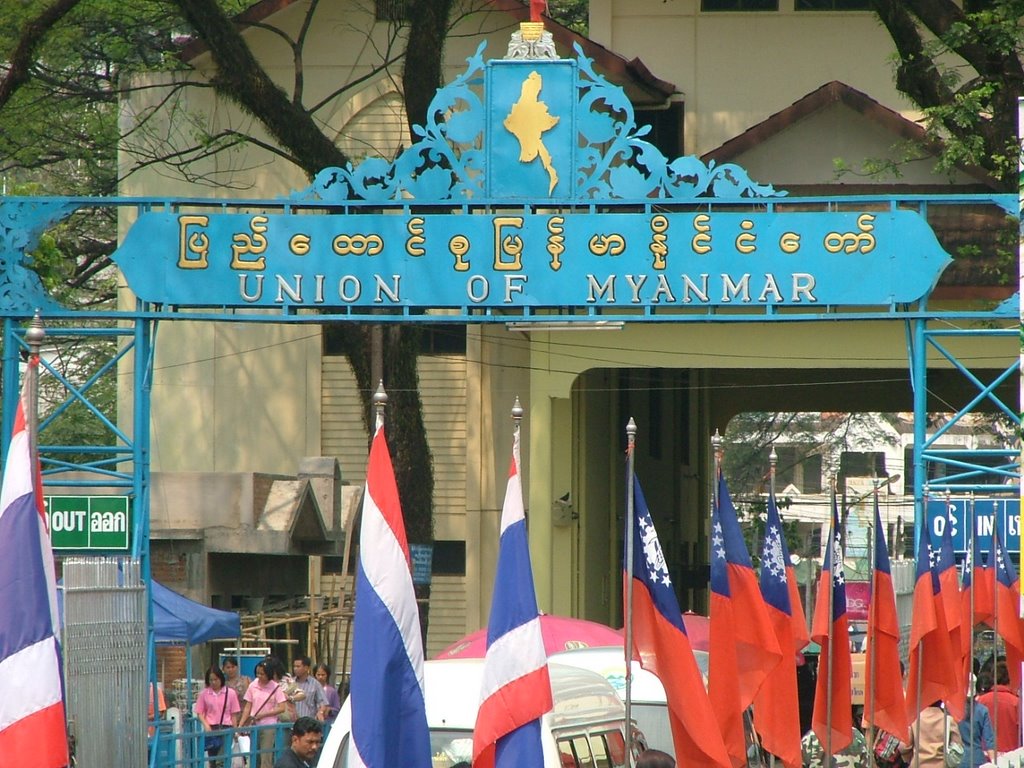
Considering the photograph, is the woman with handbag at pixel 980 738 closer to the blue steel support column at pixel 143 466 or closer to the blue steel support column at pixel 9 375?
the blue steel support column at pixel 143 466

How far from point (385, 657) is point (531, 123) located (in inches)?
214

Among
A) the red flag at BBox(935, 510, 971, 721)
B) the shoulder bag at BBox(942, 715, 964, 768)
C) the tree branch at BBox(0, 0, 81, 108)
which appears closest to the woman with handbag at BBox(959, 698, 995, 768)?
the shoulder bag at BBox(942, 715, 964, 768)

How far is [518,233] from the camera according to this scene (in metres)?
12.8

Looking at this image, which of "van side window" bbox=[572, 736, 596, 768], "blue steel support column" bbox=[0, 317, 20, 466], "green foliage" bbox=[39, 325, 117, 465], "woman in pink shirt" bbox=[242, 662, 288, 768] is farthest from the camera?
"green foliage" bbox=[39, 325, 117, 465]

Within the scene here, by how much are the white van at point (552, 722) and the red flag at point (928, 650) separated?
10.5 ft

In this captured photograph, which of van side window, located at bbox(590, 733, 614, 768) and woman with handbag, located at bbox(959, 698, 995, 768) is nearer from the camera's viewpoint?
van side window, located at bbox(590, 733, 614, 768)

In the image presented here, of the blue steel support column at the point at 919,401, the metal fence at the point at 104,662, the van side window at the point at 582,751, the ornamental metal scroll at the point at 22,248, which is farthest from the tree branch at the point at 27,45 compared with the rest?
the van side window at the point at 582,751

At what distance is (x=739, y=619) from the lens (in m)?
12.3

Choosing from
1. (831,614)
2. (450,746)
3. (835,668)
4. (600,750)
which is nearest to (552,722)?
(600,750)

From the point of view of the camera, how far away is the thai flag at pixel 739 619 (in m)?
12.0

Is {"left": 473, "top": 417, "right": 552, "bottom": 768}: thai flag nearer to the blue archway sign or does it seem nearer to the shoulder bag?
the blue archway sign

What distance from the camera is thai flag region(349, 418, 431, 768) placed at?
8.52 m

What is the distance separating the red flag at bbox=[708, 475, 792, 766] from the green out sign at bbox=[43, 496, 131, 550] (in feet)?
13.7

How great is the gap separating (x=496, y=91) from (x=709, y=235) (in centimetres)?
187
